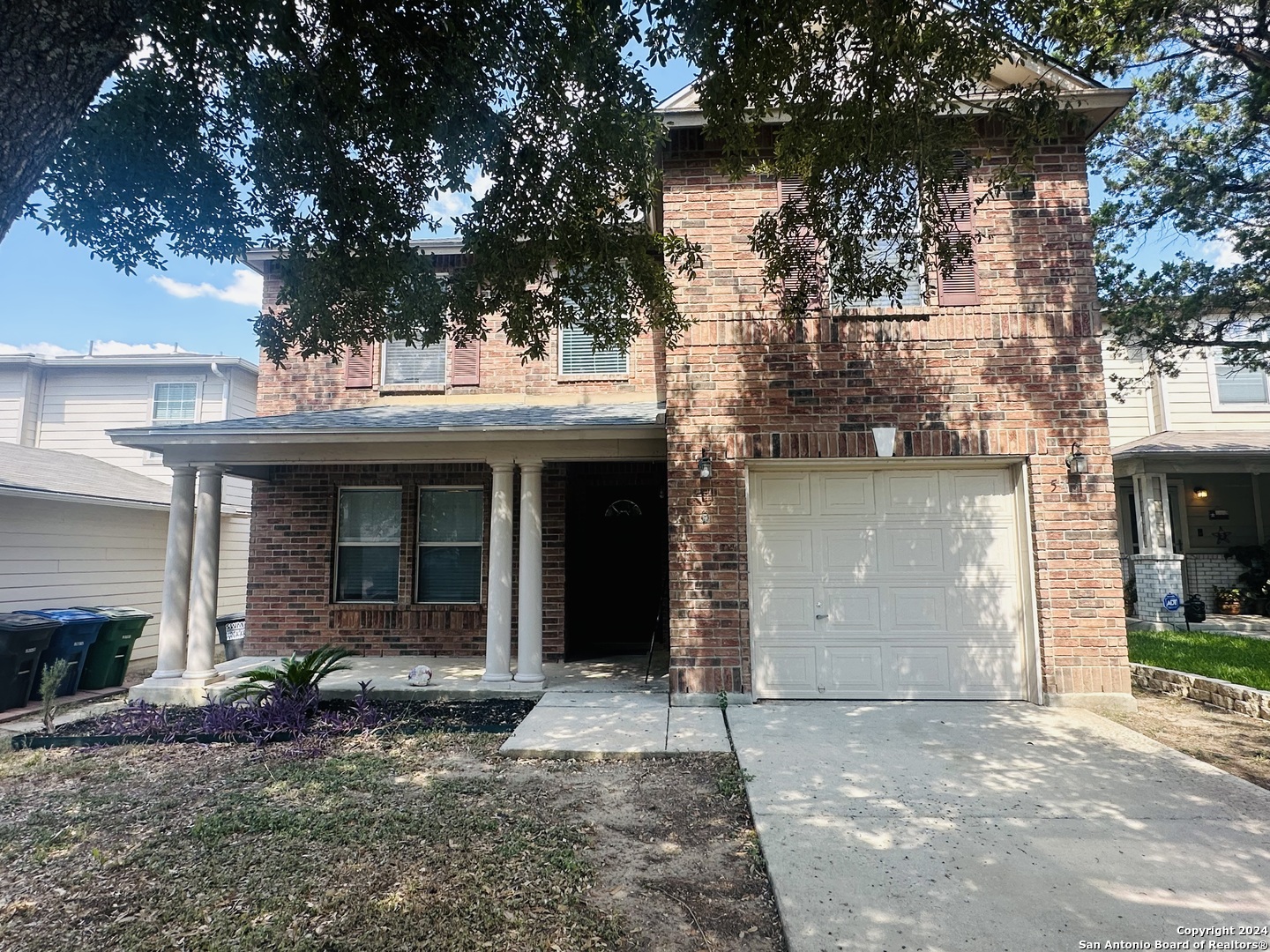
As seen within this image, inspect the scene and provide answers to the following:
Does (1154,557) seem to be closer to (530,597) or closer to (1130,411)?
(1130,411)

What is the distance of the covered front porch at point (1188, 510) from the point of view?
11.6 meters

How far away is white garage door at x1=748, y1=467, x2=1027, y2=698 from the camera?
20.6ft

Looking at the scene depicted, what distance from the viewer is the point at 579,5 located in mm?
3990

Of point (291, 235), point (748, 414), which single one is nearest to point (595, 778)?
point (748, 414)

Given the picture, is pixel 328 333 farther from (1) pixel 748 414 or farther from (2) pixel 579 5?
(1) pixel 748 414

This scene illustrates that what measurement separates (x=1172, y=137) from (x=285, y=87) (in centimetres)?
1142

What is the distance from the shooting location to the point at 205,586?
7.26m

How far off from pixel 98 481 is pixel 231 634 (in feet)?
9.93

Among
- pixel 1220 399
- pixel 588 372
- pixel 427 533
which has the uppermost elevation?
pixel 1220 399

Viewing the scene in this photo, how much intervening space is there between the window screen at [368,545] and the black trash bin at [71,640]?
266cm

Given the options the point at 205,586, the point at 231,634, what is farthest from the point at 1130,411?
the point at 231,634

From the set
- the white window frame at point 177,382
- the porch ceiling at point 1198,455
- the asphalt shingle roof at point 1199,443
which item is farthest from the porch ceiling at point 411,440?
the porch ceiling at point 1198,455

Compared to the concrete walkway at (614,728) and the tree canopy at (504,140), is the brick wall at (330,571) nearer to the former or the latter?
the concrete walkway at (614,728)

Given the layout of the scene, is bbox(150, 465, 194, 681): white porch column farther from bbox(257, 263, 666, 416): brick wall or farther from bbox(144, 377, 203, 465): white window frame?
bbox(144, 377, 203, 465): white window frame
